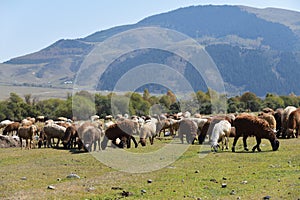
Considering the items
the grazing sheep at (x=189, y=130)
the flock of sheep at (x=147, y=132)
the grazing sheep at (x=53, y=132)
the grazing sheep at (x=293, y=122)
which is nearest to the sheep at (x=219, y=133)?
the flock of sheep at (x=147, y=132)

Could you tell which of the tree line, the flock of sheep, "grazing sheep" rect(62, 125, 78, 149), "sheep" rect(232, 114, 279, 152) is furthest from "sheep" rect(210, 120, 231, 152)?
the tree line

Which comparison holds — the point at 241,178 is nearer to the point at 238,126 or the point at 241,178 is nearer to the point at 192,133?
the point at 238,126

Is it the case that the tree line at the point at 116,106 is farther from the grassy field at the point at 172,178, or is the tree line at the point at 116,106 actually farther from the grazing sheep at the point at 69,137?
the grassy field at the point at 172,178

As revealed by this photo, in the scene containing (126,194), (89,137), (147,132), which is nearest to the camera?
(126,194)

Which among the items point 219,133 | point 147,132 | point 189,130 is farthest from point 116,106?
point 219,133

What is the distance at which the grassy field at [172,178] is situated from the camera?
50.2ft

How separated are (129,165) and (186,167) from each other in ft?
10.2

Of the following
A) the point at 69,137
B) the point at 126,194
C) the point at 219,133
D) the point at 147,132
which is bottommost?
the point at 126,194

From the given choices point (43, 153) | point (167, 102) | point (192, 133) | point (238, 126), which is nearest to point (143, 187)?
point (238, 126)

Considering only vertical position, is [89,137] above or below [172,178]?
above

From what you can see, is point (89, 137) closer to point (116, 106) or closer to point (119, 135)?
point (119, 135)

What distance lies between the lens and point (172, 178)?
18.3m

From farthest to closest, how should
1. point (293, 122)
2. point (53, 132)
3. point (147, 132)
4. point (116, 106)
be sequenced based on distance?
point (116, 106), point (53, 132), point (293, 122), point (147, 132)

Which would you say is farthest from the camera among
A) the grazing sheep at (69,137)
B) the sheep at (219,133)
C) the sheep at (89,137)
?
the grazing sheep at (69,137)
